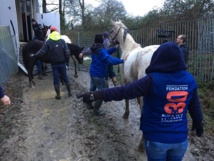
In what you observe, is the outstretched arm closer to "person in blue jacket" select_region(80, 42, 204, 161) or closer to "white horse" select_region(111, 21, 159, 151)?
"person in blue jacket" select_region(80, 42, 204, 161)

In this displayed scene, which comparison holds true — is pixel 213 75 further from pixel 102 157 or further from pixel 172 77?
pixel 172 77

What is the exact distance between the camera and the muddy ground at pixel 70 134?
3.99m

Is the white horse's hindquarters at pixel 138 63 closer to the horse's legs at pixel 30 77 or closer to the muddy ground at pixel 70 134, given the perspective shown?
the muddy ground at pixel 70 134

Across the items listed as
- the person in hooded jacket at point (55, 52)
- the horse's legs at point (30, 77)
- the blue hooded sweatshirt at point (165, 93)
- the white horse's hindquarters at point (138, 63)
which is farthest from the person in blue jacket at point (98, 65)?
the horse's legs at point (30, 77)

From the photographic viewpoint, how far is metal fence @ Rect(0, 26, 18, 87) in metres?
8.01

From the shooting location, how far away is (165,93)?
2238 mm

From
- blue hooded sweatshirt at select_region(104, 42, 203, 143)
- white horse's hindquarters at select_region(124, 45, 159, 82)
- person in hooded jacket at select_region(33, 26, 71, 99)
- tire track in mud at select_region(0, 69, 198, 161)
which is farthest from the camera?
person in hooded jacket at select_region(33, 26, 71, 99)

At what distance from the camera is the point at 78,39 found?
11.5 meters

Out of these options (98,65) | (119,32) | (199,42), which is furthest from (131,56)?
(199,42)

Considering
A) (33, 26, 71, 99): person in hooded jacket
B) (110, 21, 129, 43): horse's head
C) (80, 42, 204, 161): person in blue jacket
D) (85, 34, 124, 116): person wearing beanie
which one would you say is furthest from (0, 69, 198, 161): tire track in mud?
(110, 21, 129, 43): horse's head

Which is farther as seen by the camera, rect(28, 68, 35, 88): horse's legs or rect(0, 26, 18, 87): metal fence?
rect(28, 68, 35, 88): horse's legs

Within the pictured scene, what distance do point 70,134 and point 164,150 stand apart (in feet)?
Result: 8.80

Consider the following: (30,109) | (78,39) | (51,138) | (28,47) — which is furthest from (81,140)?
(78,39)

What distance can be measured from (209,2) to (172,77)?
395 inches
